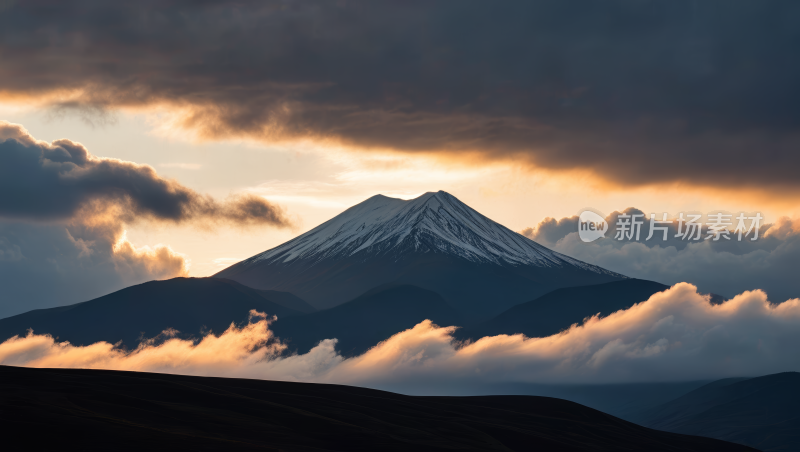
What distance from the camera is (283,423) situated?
7175 inches

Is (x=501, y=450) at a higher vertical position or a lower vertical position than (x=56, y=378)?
lower

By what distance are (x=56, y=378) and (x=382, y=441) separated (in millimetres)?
80132

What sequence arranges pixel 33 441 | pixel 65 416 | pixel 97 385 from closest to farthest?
pixel 33 441
pixel 65 416
pixel 97 385

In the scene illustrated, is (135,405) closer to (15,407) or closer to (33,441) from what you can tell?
(15,407)

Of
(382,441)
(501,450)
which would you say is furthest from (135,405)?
(501,450)

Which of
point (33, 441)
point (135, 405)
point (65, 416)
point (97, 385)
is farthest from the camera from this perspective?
point (97, 385)

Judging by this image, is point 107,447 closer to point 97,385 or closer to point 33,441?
point 33,441

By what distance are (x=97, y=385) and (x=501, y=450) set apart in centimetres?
9829

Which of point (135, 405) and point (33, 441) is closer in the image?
point (33, 441)

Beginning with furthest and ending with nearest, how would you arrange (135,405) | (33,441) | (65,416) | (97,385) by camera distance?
1. (97,385)
2. (135,405)
3. (65,416)
4. (33,441)

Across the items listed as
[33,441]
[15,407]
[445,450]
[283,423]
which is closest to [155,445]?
[33,441]

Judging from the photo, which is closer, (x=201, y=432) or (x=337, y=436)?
(x=201, y=432)

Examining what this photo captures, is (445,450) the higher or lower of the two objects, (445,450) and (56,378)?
the lower

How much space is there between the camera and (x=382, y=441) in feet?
597
